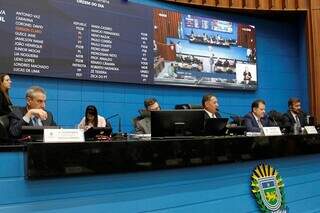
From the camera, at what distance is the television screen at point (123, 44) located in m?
4.42

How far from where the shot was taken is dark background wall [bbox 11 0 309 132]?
473 cm

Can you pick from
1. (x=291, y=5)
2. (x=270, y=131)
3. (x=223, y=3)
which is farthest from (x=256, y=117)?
(x=291, y=5)

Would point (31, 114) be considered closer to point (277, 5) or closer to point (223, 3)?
point (223, 3)

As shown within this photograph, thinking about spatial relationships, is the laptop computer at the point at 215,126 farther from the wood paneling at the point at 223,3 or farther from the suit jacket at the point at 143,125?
the wood paneling at the point at 223,3

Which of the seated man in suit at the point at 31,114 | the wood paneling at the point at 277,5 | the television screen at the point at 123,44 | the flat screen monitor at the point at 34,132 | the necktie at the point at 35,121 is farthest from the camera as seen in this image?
the wood paneling at the point at 277,5

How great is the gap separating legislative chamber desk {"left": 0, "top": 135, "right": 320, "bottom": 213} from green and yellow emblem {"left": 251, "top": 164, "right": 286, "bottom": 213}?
0.12ft

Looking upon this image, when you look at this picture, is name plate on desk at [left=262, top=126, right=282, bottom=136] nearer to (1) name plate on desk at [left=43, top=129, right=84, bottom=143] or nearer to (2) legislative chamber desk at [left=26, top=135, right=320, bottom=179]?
(2) legislative chamber desk at [left=26, top=135, right=320, bottom=179]

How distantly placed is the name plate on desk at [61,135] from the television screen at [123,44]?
104 inches

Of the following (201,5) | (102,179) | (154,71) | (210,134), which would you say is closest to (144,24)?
(154,71)

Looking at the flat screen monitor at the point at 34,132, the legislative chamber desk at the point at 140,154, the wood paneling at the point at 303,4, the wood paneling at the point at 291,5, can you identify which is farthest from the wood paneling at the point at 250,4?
the flat screen monitor at the point at 34,132

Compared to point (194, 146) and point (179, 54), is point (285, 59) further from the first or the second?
point (194, 146)

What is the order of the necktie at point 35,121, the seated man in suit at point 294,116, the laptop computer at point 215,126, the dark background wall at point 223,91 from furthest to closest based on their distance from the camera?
the seated man in suit at point 294,116
the dark background wall at point 223,91
the necktie at point 35,121
the laptop computer at point 215,126

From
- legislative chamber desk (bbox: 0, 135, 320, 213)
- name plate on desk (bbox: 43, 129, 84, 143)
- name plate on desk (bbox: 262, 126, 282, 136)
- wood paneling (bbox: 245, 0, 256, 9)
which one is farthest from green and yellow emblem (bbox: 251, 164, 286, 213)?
wood paneling (bbox: 245, 0, 256, 9)

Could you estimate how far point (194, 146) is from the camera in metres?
2.21
